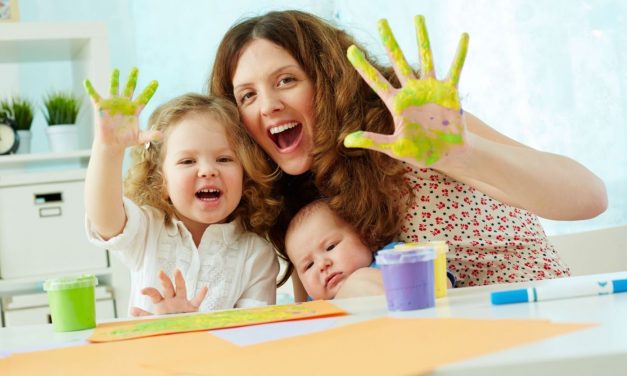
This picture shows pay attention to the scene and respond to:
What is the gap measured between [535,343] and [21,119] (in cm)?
258

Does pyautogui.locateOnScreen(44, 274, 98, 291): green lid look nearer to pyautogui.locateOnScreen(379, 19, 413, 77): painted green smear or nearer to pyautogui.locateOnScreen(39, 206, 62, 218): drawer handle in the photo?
pyautogui.locateOnScreen(379, 19, 413, 77): painted green smear

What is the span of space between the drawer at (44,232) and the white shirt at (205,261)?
110cm

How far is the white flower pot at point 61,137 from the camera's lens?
9.54ft

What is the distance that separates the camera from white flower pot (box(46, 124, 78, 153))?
2908mm

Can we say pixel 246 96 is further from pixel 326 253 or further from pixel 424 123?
pixel 424 123

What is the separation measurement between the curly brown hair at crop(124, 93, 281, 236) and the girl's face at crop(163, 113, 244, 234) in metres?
0.02

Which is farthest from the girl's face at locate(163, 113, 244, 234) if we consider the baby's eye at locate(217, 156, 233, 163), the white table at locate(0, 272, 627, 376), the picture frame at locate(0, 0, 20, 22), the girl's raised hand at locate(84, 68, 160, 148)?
the picture frame at locate(0, 0, 20, 22)

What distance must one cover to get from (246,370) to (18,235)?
223 centimetres

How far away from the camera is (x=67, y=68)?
337cm

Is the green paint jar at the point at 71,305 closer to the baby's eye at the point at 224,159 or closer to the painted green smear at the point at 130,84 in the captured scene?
the painted green smear at the point at 130,84

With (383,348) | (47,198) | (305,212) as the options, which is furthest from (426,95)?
(47,198)

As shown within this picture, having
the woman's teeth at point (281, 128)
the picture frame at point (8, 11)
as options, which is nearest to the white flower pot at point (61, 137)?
the picture frame at point (8, 11)

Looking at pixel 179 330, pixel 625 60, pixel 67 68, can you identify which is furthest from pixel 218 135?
pixel 67 68

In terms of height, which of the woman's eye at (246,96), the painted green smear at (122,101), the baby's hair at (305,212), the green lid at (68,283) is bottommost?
the green lid at (68,283)
